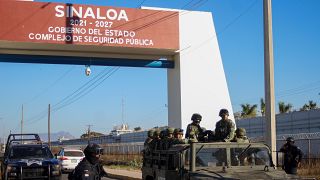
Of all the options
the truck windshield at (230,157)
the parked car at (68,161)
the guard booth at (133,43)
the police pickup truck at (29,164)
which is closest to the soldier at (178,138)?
the truck windshield at (230,157)

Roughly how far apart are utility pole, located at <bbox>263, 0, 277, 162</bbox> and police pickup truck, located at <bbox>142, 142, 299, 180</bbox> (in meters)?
4.99

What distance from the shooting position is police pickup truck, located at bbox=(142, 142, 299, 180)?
8609 millimetres

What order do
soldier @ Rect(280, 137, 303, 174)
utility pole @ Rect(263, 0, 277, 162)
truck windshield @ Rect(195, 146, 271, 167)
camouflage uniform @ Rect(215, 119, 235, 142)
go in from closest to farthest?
truck windshield @ Rect(195, 146, 271, 167) → camouflage uniform @ Rect(215, 119, 235, 142) → soldier @ Rect(280, 137, 303, 174) → utility pole @ Rect(263, 0, 277, 162)

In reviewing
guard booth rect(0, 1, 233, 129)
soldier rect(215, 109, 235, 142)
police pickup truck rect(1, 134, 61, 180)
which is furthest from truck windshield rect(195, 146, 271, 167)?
guard booth rect(0, 1, 233, 129)

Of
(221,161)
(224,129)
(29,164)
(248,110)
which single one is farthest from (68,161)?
(248,110)

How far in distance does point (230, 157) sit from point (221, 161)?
0.59 feet

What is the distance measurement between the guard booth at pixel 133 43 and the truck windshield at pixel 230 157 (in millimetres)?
14624

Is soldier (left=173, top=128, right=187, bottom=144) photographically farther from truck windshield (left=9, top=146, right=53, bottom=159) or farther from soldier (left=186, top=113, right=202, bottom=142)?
truck windshield (left=9, top=146, right=53, bottom=159)

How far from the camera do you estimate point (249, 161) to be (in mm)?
9211

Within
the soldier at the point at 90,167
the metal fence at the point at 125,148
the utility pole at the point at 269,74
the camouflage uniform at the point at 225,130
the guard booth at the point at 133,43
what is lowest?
the metal fence at the point at 125,148

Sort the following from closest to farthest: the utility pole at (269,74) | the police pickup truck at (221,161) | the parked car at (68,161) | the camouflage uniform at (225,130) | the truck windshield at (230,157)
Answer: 1. the police pickup truck at (221,161)
2. the truck windshield at (230,157)
3. the camouflage uniform at (225,130)
4. the utility pole at (269,74)
5. the parked car at (68,161)

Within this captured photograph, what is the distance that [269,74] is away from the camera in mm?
14422

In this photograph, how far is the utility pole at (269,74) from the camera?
14.3m

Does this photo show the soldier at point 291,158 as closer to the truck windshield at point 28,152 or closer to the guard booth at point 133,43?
the truck windshield at point 28,152
